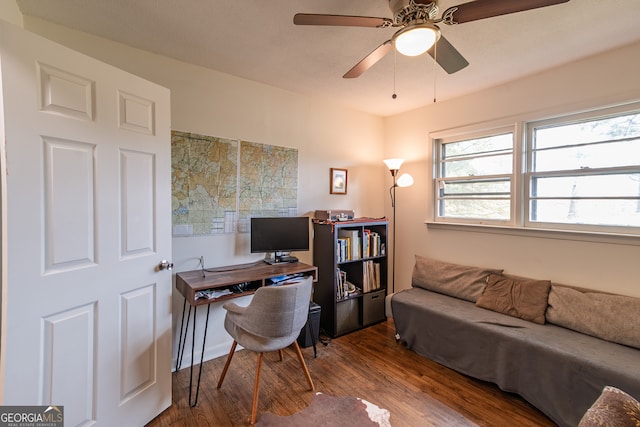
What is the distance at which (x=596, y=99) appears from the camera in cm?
214

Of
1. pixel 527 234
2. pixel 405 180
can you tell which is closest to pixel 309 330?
pixel 405 180

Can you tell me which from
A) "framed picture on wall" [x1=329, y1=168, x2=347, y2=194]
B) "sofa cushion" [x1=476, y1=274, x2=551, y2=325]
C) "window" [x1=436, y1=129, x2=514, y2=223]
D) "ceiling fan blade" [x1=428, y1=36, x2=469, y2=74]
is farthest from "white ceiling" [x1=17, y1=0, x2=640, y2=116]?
"sofa cushion" [x1=476, y1=274, x2=551, y2=325]

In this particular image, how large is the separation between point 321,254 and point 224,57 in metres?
2.04

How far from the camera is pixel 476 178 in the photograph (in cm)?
295

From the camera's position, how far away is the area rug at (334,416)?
1711 mm

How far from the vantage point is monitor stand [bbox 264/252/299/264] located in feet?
8.91

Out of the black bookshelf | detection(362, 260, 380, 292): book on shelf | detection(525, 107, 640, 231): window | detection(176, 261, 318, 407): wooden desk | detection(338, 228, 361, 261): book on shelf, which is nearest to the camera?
detection(176, 261, 318, 407): wooden desk

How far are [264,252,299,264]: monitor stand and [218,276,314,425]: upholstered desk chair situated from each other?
33.0 inches

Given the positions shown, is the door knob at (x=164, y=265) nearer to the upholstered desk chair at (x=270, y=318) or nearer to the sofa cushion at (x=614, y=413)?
the upholstered desk chair at (x=270, y=318)

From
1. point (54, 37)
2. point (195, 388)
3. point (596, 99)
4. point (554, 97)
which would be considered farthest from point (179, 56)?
point (596, 99)

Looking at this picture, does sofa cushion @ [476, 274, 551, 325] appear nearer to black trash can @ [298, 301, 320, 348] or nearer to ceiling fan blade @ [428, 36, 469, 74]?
black trash can @ [298, 301, 320, 348]

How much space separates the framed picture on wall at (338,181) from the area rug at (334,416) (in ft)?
6.93

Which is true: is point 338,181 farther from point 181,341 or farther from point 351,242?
point 181,341

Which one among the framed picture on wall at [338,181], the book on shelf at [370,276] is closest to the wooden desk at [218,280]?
the book on shelf at [370,276]
